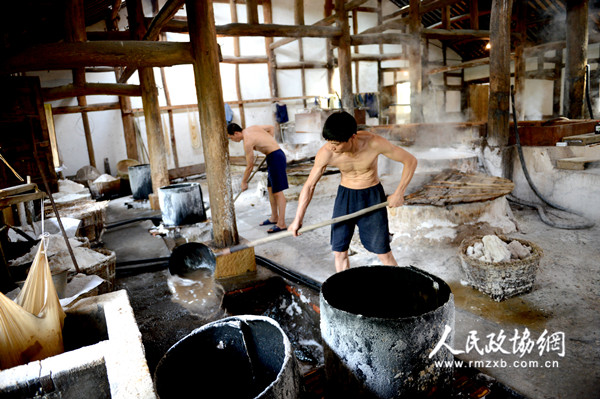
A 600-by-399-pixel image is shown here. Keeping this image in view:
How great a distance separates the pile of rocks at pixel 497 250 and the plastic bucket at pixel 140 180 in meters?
8.76

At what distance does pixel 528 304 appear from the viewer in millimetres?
3734

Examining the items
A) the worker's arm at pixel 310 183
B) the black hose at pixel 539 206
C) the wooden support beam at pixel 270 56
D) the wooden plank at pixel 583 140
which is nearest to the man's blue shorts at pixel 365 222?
the worker's arm at pixel 310 183

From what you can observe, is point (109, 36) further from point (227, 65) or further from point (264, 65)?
point (264, 65)

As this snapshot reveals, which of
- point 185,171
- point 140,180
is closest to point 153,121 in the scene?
point 140,180

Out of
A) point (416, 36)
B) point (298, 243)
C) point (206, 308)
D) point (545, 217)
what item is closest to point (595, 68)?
point (416, 36)

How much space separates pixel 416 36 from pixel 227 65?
8.49 metres

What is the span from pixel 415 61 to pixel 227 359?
10.6 m

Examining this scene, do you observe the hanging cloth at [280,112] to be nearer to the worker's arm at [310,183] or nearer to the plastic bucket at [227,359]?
the worker's arm at [310,183]

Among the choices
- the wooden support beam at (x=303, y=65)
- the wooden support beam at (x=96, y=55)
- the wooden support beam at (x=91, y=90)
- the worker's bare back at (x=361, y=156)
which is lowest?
the worker's bare back at (x=361, y=156)

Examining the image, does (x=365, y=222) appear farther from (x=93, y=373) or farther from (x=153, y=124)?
(x=153, y=124)

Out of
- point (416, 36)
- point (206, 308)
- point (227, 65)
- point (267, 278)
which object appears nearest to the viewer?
point (206, 308)

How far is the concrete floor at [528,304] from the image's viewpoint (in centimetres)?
271

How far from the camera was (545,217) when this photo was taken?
616 centimetres

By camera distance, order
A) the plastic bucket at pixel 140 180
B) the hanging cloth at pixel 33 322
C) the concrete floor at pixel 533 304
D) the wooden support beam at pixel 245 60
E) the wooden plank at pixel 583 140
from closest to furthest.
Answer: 1. the hanging cloth at pixel 33 322
2. the concrete floor at pixel 533 304
3. the wooden plank at pixel 583 140
4. the plastic bucket at pixel 140 180
5. the wooden support beam at pixel 245 60
